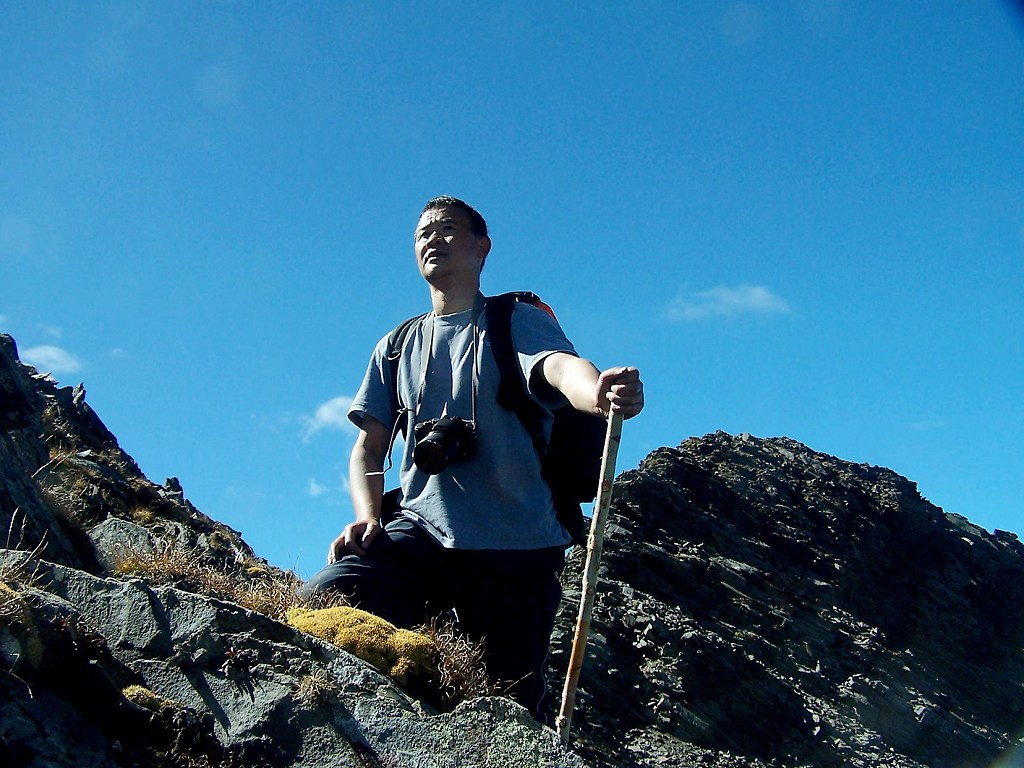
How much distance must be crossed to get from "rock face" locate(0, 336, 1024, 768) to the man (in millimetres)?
740

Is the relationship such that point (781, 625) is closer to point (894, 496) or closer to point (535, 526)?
point (894, 496)

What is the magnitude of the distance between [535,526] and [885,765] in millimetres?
20374

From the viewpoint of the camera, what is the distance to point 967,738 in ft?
86.2

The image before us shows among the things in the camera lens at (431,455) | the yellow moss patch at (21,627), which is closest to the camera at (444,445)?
the camera lens at (431,455)

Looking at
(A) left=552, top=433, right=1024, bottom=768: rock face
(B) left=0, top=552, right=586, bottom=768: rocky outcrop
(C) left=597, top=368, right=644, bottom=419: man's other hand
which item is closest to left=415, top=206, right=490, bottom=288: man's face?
(C) left=597, top=368, right=644, bottom=419: man's other hand

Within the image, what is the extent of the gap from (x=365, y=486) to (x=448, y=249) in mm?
1203

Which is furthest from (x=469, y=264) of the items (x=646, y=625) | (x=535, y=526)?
(x=646, y=625)

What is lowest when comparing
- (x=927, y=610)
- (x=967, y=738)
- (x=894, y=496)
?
(x=967, y=738)

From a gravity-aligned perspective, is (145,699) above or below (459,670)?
below

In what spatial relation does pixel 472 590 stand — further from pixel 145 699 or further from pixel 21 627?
pixel 21 627

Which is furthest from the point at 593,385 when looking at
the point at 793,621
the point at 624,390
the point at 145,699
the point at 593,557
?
the point at 793,621

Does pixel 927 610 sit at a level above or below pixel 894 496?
below

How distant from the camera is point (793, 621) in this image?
27125 millimetres

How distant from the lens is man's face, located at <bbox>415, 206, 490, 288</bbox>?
4.76m
